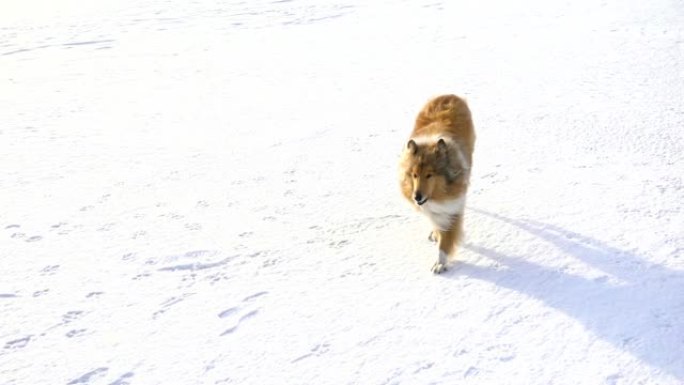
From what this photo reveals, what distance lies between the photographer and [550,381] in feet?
11.0

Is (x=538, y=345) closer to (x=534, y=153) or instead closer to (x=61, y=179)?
(x=534, y=153)

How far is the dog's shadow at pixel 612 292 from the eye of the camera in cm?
360

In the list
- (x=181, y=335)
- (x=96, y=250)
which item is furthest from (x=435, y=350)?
(x=96, y=250)

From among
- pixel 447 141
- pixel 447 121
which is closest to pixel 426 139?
pixel 447 141

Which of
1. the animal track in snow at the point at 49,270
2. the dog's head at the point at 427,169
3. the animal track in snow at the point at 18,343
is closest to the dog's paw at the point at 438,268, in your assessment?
the dog's head at the point at 427,169

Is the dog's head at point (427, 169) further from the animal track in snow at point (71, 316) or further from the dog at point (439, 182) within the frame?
the animal track in snow at point (71, 316)

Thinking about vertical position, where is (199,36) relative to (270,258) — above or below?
above

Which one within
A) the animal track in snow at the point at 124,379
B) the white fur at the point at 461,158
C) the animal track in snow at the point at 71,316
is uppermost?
the white fur at the point at 461,158

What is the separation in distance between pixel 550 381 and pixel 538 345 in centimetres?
32

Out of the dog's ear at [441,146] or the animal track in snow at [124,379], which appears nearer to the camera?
the animal track in snow at [124,379]

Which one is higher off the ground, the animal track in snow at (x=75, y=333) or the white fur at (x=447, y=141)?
the white fur at (x=447, y=141)

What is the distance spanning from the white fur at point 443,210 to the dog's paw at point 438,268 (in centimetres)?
27

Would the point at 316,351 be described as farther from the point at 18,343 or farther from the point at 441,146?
the point at 18,343

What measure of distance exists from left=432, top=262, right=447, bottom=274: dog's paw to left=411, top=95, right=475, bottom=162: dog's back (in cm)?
98
